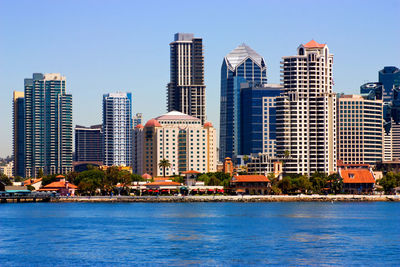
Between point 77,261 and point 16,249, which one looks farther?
point 16,249

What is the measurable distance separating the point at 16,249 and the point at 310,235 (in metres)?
43.6

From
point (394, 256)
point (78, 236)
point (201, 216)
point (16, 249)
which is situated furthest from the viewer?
point (201, 216)

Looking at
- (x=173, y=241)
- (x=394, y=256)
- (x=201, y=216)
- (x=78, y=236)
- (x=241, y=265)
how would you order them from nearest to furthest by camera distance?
(x=241, y=265), (x=394, y=256), (x=173, y=241), (x=78, y=236), (x=201, y=216)

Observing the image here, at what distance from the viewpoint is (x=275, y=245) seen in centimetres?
11169

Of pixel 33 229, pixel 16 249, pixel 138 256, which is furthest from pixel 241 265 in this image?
pixel 33 229

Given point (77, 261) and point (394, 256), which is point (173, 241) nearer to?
point (77, 261)

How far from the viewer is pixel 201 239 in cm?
11912

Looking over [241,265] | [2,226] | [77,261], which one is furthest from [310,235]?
[2,226]

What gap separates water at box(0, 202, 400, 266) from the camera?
98.2 meters

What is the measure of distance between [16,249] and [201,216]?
6573 cm

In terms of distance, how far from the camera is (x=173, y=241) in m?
117

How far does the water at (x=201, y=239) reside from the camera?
9819 centimetres

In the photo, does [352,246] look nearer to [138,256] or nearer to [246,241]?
[246,241]

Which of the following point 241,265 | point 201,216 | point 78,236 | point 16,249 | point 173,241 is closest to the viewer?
point 241,265
